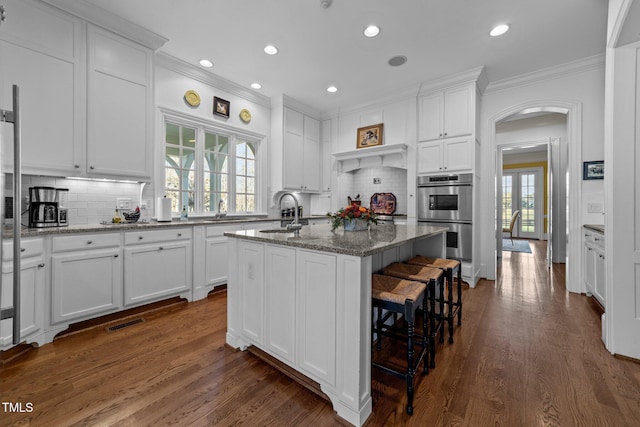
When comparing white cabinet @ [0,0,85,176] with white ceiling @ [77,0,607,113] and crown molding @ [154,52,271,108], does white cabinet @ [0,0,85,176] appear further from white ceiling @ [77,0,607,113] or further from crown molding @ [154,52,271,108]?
crown molding @ [154,52,271,108]

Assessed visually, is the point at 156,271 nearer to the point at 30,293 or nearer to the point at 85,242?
the point at 85,242

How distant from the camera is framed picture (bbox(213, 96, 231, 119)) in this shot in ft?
13.1

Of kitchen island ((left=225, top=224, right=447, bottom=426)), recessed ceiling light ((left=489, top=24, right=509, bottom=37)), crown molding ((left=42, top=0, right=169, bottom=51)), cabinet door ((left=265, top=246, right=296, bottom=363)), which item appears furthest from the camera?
recessed ceiling light ((left=489, top=24, right=509, bottom=37))

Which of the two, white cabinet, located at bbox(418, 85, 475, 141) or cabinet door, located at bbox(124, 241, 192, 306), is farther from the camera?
white cabinet, located at bbox(418, 85, 475, 141)

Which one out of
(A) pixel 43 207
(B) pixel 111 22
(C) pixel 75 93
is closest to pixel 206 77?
(B) pixel 111 22

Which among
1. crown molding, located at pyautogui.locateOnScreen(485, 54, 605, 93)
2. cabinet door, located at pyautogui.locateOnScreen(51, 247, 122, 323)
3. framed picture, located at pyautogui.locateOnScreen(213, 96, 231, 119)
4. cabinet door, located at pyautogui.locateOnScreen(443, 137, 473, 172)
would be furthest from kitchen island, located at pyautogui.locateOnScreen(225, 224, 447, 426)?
crown molding, located at pyautogui.locateOnScreen(485, 54, 605, 93)

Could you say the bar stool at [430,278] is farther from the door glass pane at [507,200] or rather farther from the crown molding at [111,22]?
the door glass pane at [507,200]

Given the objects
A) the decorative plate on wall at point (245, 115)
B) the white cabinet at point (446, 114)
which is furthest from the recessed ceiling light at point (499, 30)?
the decorative plate on wall at point (245, 115)

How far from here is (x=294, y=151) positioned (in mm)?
4906

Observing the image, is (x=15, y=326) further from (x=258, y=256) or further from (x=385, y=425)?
(x=385, y=425)

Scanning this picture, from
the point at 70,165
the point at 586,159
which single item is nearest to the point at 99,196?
the point at 70,165

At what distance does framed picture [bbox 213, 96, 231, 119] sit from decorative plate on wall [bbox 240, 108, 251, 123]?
0.23 m

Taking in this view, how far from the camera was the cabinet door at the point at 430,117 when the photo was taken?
4.05 metres

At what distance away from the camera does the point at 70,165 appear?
2564mm
